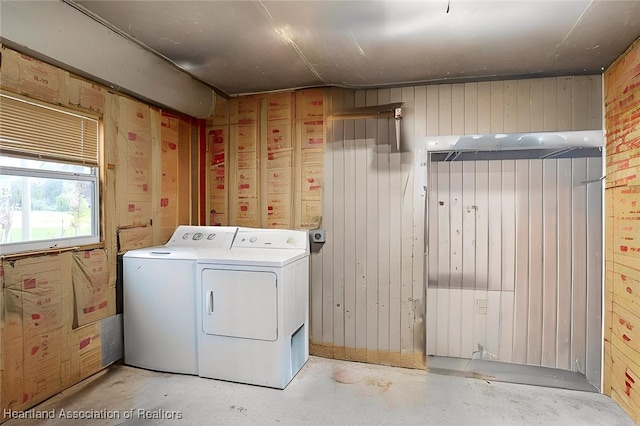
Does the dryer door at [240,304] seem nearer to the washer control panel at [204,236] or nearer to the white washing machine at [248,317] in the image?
the white washing machine at [248,317]

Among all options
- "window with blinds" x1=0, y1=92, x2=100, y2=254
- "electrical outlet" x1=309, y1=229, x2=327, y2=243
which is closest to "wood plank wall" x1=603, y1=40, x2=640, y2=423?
"electrical outlet" x1=309, y1=229, x2=327, y2=243

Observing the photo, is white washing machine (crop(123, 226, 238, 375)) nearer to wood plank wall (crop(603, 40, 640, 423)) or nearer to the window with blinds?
the window with blinds

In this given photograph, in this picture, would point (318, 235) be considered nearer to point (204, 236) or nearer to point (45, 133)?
point (204, 236)

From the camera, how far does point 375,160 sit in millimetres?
2811

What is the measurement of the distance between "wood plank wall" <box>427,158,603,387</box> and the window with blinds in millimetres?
2612

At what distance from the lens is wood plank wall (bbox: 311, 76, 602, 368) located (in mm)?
2592

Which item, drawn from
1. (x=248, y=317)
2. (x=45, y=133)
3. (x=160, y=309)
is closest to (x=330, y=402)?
(x=248, y=317)

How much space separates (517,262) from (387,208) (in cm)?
109

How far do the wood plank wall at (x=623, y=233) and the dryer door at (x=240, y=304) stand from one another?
223 centimetres

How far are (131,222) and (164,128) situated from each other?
891 millimetres

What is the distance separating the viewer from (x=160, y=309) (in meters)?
2.52

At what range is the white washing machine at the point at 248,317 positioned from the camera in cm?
229

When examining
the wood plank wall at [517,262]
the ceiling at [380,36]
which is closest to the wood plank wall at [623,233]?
the wood plank wall at [517,262]

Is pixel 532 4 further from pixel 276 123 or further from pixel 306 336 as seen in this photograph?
pixel 306 336
